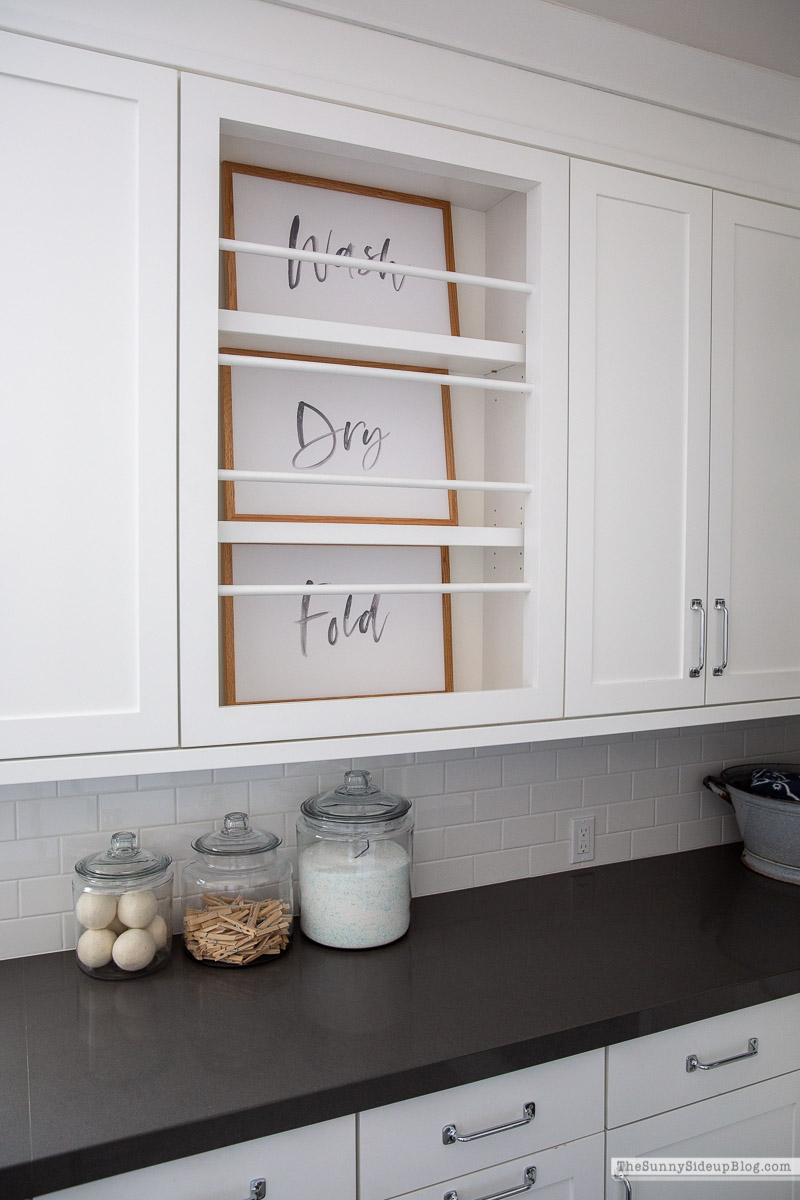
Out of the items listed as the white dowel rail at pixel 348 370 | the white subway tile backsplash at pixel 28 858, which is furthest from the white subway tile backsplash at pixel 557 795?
the white subway tile backsplash at pixel 28 858

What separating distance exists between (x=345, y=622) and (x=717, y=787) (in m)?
1.14

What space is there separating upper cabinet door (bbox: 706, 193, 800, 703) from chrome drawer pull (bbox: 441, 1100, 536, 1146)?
0.89m

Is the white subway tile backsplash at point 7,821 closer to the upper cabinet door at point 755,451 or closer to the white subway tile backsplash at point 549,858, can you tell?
the white subway tile backsplash at point 549,858

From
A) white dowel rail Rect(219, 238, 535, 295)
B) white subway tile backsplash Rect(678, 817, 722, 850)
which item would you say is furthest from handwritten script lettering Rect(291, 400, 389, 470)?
white subway tile backsplash Rect(678, 817, 722, 850)

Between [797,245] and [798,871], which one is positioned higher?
[797,245]

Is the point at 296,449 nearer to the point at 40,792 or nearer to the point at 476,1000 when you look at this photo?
the point at 40,792

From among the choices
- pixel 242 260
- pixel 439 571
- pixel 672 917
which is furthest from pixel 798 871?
pixel 242 260

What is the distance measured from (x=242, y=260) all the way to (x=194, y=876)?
1207 mm

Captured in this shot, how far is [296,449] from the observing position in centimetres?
166

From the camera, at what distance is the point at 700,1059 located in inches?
59.1

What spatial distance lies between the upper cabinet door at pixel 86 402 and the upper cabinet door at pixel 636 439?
2.58ft

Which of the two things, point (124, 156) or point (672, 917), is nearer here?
point (124, 156)

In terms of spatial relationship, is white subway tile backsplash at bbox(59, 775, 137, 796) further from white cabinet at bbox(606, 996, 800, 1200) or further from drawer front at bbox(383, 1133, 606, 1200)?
white cabinet at bbox(606, 996, 800, 1200)

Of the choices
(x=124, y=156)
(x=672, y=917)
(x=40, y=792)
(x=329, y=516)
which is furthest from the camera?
(x=672, y=917)
